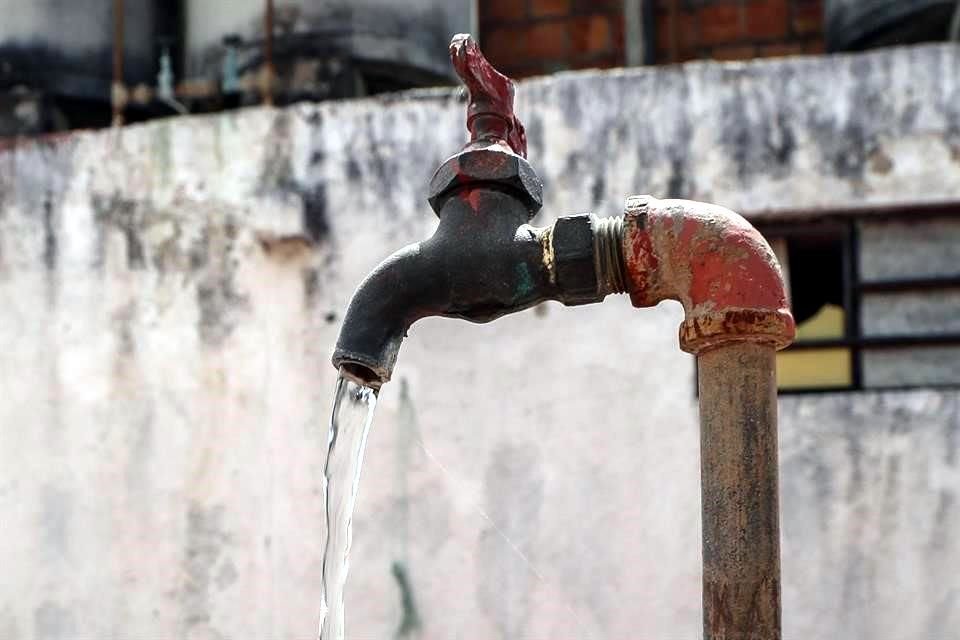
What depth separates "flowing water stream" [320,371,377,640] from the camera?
368 centimetres

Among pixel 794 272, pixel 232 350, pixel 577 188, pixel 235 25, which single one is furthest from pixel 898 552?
pixel 235 25

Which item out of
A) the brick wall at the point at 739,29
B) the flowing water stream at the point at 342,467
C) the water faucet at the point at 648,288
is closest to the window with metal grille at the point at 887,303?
the brick wall at the point at 739,29

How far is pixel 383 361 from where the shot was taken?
349 centimetres

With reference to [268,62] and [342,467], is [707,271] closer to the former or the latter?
[342,467]

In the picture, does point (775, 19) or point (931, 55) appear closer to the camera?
point (931, 55)

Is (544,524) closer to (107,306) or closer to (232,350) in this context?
(232,350)

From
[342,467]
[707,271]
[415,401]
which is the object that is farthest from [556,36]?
[707,271]

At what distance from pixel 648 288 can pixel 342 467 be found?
1030 millimetres

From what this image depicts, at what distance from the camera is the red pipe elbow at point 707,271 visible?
323 centimetres

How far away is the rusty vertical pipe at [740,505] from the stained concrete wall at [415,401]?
329 centimetres

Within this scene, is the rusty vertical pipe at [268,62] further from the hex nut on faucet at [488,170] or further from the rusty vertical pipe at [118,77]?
the hex nut on faucet at [488,170]

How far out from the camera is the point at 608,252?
3.37 m

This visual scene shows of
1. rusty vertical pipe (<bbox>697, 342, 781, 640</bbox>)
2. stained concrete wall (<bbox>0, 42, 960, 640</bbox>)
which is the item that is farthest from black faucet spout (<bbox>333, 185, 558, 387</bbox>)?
stained concrete wall (<bbox>0, 42, 960, 640</bbox>)

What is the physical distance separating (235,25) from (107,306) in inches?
60.7
